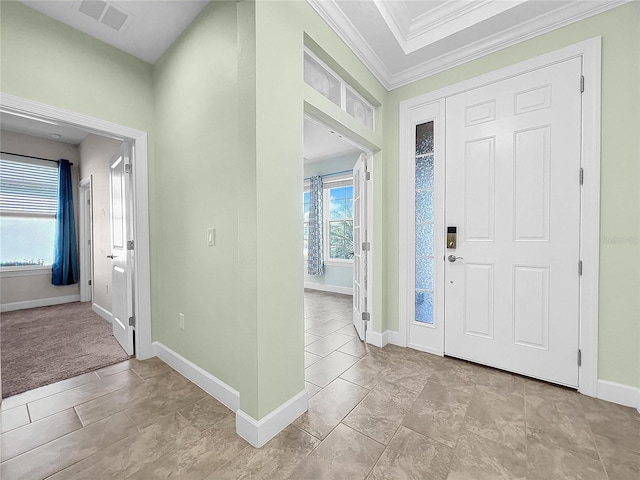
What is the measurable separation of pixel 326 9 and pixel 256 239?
67.7 inches

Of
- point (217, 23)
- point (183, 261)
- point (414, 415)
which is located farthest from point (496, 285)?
point (217, 23)

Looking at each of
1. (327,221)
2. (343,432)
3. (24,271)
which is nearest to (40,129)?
(24,271)

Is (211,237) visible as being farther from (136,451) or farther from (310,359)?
(310,359)

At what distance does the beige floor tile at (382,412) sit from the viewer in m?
1.56

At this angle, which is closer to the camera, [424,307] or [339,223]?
[424,307]

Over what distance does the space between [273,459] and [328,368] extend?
1.03 meters

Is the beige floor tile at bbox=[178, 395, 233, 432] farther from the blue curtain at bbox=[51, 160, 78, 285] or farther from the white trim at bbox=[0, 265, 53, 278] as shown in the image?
the white trim at bbox=[0, 265, 53, 278]

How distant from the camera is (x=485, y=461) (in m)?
1.34

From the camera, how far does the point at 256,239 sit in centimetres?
145

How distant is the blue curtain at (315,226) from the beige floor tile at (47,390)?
4060 millimetres

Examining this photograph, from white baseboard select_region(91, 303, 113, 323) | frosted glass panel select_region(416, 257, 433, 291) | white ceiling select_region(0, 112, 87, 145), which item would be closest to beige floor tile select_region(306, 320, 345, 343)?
frosted glass panel select_region(416, 257, 433, 291)

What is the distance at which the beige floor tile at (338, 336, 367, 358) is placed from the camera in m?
2.63

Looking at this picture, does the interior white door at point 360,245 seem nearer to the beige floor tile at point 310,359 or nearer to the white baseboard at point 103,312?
the beige floor tile at point 310,359

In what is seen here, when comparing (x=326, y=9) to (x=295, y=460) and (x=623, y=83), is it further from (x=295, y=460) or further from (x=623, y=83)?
(x=295, y=460)
